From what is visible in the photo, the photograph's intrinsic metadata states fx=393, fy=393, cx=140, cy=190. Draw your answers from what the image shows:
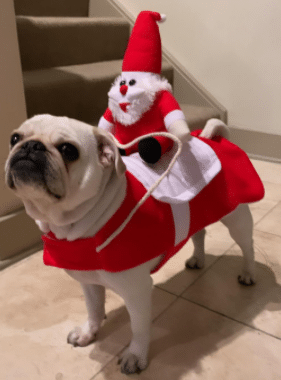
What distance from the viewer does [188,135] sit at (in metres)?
0.98

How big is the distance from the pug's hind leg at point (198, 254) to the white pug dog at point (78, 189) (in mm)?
408

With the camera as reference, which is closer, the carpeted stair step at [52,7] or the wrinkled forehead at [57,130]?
the wrinkled forehead at [57,130]

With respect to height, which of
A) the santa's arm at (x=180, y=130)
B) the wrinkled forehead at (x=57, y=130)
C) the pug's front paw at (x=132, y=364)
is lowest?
the pug's front paw at (x=132, y=364)

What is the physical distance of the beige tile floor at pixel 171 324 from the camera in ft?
3.22

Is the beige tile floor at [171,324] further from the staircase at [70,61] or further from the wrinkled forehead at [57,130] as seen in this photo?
the staircase at [70,61]

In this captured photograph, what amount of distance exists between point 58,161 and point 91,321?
1.77 feet

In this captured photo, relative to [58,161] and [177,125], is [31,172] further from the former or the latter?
[177,125]

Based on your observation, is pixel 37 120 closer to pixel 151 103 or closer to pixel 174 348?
pixel 151 103

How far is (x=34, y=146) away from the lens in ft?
2.38

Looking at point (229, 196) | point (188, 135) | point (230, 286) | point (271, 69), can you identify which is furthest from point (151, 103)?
point (271, 69)

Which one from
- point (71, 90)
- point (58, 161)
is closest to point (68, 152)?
point (58, 161)

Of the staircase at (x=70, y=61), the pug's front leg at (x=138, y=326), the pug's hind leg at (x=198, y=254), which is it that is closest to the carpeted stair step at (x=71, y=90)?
the staircase at (x=70, y=61)

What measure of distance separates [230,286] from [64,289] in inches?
21.6

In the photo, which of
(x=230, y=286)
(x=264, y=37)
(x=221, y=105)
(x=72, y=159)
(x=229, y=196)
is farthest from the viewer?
(x=221, y=105)
